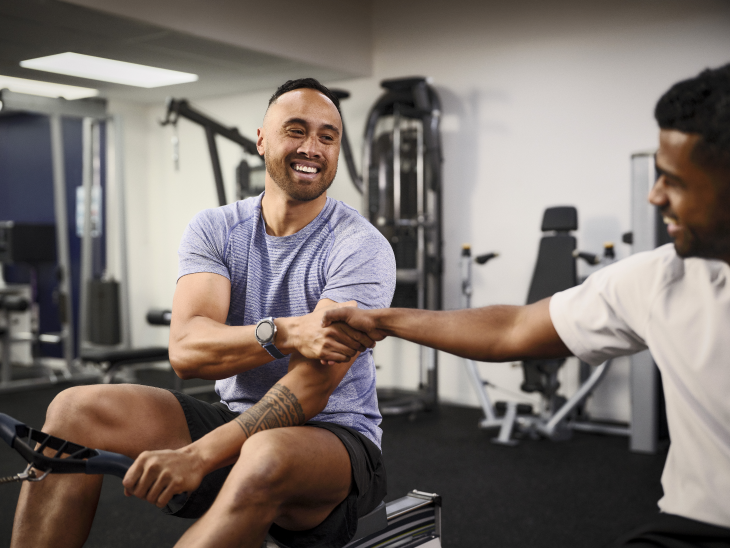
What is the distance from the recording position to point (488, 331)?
116 centimetres

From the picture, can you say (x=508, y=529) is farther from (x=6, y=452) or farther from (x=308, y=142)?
(x=6, y=452)

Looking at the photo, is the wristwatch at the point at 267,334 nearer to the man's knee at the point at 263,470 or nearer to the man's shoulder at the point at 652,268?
the man's knee at the point at 263,470

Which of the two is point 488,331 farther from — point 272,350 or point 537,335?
point 272,350

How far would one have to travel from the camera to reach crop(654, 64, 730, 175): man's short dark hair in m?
0.84

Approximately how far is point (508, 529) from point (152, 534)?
127cm

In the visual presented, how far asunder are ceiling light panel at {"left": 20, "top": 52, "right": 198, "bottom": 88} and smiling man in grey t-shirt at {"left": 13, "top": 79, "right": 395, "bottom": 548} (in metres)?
3.41

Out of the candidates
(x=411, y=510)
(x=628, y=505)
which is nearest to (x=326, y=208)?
(x=411, y=510)

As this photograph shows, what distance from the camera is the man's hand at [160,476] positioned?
3.60 ft

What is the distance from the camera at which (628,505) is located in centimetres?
267

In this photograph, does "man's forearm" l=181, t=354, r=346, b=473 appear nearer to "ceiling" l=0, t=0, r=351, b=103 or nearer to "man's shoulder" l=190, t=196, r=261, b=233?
"man's shoulder" l=190, t=196, r=261, b=233

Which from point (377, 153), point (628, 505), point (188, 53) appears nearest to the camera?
point (628, 505)

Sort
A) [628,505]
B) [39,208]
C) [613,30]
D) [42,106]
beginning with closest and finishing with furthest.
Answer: [628,505] < [613,30] < [42,106] < [39,208]

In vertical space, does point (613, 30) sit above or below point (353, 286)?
above


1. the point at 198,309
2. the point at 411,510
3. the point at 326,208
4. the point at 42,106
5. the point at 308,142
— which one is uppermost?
the point at 42,106
